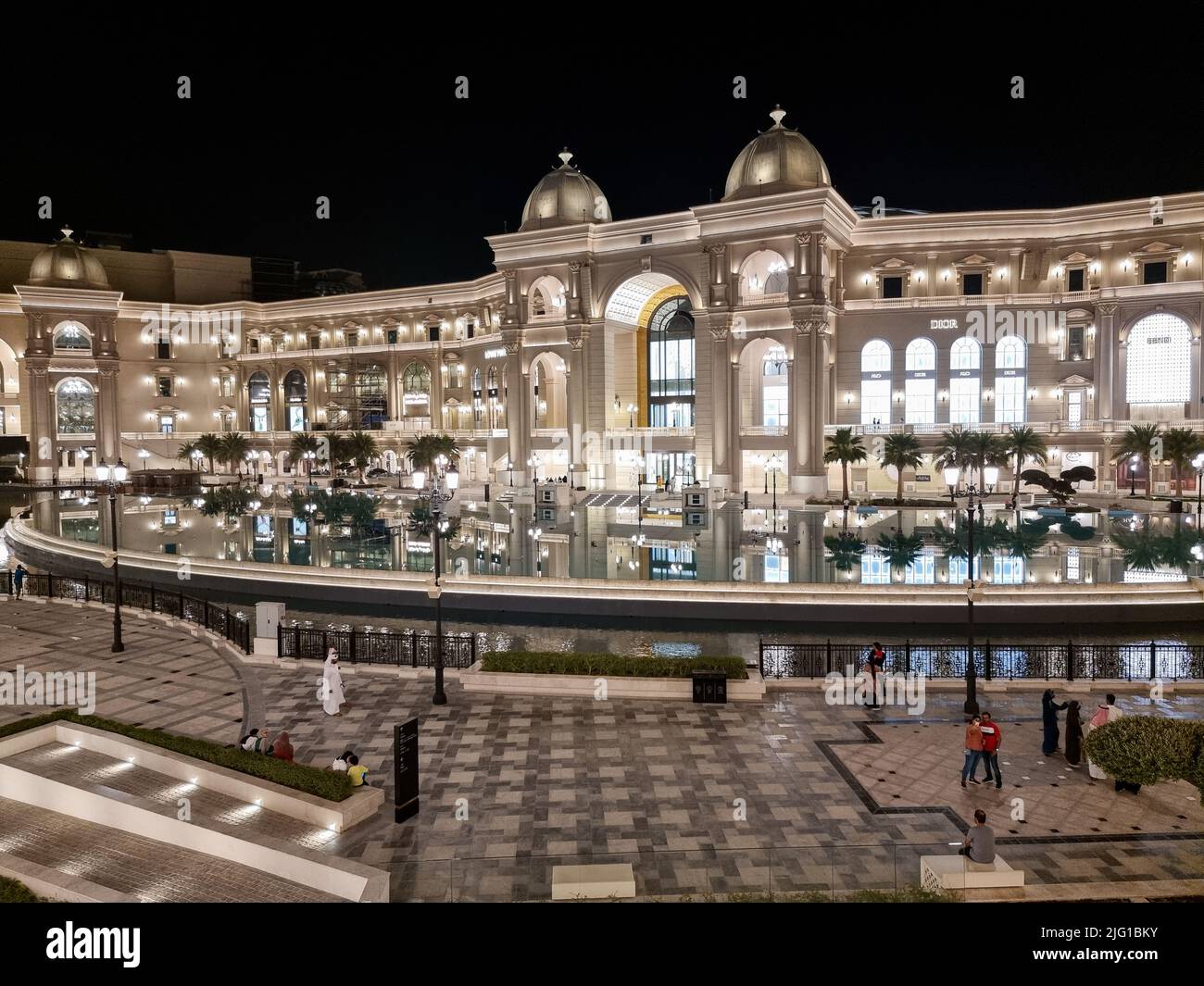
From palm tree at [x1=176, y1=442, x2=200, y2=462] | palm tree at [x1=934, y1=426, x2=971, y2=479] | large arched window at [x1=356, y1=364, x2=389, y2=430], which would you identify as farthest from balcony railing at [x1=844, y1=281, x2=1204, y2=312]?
palm tree at [x1=176, y1=442, x2=200, y2=462]

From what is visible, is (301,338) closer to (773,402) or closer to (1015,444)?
(773,402)

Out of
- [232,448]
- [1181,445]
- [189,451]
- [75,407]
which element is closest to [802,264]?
[1181,445]

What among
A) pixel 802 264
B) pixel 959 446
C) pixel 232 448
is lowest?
pixel 959 446

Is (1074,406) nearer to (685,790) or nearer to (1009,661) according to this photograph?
(1009,661)

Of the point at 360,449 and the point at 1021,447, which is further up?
the point at 360,449

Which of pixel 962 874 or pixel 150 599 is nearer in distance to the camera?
pixel 962 874

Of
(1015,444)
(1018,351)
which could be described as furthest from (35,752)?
A: (1018,351)

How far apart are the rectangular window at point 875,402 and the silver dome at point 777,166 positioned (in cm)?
1395

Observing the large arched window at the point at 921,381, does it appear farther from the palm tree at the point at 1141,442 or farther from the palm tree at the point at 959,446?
the palm tree at the point at 1141,442

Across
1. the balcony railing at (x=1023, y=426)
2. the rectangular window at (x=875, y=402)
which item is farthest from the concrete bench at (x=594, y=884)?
the rectangular window at (x=875, y=402)

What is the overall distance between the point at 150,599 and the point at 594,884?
20.7 metres

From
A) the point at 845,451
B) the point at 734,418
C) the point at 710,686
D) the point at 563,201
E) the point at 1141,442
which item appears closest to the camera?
the point at 710,686

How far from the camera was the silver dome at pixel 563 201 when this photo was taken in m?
61.2

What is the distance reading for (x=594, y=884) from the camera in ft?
29.1
